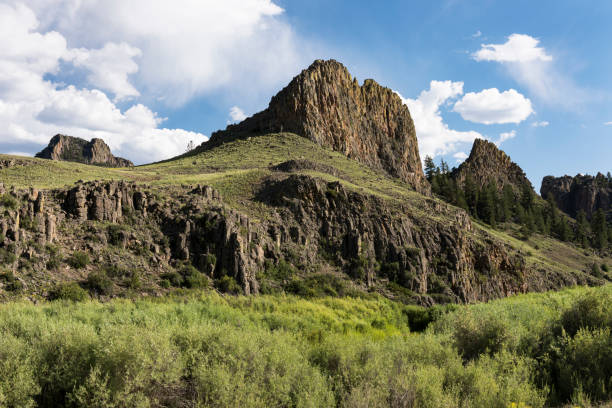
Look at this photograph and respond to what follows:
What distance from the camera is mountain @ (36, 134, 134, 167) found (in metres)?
155

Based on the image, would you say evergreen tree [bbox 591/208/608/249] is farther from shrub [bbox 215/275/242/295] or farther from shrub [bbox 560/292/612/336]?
shrub [bbox 215/275/242/295]

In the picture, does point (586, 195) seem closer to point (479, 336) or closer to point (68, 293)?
point (479, 336)

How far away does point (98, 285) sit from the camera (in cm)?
1778

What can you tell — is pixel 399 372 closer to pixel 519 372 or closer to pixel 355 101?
pixel 519 372

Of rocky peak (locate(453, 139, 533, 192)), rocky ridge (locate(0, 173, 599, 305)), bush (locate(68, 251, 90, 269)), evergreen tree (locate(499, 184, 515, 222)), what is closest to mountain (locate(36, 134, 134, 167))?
rocky peak (locate(453, 139, 533, 192))

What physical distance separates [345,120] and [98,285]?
235ft

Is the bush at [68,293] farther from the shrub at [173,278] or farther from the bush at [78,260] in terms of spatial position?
the shrub at [173,278]

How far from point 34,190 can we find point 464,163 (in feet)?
450

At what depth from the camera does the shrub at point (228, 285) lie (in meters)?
21.5

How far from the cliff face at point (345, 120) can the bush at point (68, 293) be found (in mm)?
60038

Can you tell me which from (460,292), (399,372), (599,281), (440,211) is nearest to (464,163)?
(599,281)

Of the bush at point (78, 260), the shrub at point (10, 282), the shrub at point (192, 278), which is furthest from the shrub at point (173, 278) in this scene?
the shrub at point (10, 282)

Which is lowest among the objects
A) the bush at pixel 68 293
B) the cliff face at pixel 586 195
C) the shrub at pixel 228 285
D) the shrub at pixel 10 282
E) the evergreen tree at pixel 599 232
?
the shrub at pixel 228 285

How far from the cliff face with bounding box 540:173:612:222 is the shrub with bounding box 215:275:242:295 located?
15151 cm
